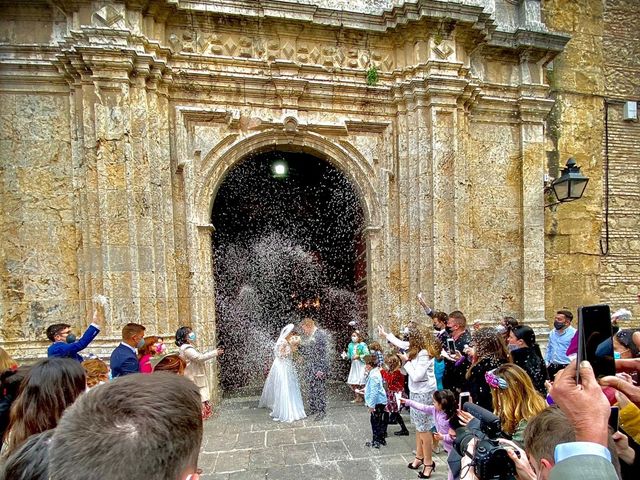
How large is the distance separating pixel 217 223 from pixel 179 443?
10.0m

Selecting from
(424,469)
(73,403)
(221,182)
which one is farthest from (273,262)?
(73,403)

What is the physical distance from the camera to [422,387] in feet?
14.0

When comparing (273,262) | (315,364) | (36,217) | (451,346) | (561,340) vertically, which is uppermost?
(36,217)

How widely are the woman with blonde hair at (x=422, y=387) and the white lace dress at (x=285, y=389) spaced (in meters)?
2.11

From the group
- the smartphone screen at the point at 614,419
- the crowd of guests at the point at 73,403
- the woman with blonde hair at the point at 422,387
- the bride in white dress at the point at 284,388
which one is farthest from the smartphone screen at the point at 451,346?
the crowd of guests at the point at 73,403

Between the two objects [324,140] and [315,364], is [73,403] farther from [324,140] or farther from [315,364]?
[324,140]

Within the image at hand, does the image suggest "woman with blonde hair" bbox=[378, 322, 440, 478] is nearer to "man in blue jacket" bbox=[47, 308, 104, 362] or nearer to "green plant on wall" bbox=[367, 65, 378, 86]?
"man in blue jacket" bbox=[47, 308, 104, 362]

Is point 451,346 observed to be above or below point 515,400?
below

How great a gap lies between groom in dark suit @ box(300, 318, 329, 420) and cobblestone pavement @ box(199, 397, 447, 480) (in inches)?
10.8

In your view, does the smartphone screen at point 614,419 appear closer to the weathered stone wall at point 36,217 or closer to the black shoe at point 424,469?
the black shoe at point 424,469

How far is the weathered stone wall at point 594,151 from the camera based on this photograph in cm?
747

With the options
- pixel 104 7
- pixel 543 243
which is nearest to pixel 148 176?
pixel 104 7

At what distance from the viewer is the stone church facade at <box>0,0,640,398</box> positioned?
5.37 meters

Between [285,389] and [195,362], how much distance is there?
1.48 m
